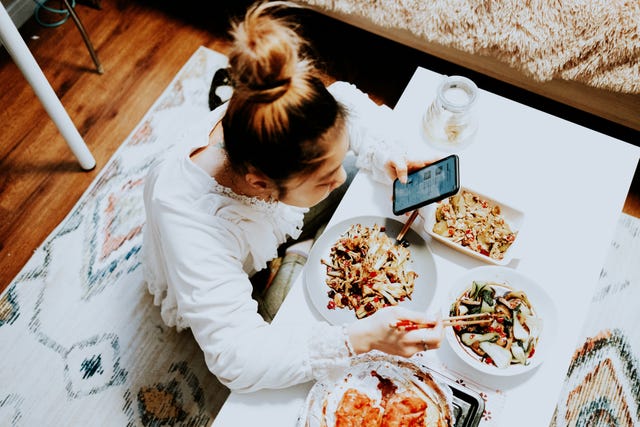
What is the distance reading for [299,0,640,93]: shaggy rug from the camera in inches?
53.1

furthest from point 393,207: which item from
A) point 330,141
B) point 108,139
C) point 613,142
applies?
point 108,139

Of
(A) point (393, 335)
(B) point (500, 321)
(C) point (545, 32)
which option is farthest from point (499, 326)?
(C) point (545, 32)

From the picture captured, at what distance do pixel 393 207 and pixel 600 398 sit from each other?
2.85ft

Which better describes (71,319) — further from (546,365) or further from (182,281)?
(546,365)

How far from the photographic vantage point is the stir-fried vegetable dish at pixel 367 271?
3.10 feet

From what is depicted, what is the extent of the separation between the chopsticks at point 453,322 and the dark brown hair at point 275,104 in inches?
11.5

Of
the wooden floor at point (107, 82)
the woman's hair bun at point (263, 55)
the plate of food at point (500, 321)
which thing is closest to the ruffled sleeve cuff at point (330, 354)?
the plate of food at point (500, 321)

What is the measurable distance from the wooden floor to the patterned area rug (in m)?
0.13

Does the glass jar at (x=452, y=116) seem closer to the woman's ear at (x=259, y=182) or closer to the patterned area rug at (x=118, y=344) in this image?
the woman's ear at (x=259, y=182)

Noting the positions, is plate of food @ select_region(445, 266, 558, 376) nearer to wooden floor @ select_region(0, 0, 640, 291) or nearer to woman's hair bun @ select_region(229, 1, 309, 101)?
woman's hair bun @ select_region(229, 1, 309, 101)

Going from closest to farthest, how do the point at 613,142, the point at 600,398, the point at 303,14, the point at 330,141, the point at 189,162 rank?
the point at 330,141 → the point at 189,162 → the point at 613,142 → the point at 600,398 → the point at 303,14

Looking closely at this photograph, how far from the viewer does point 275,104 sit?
28.7 inches

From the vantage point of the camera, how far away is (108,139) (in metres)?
1.81

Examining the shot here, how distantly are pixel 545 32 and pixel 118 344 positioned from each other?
1466 mm
